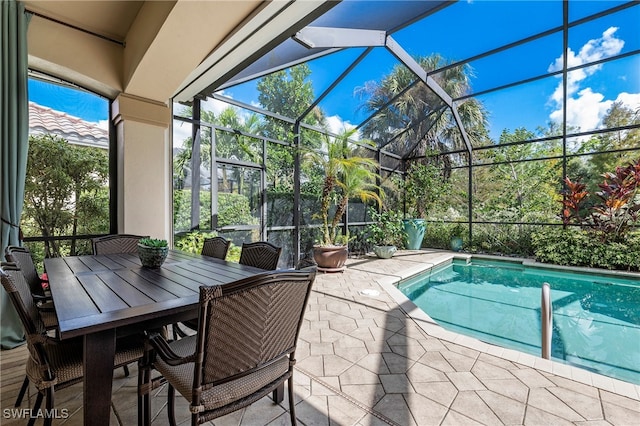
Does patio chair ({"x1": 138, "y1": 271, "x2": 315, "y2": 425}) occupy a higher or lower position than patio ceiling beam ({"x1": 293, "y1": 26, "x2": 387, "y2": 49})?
lower

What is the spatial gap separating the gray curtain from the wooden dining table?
2.91 feet

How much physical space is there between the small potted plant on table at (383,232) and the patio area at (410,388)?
4.39 meters

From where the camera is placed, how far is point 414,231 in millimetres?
8711

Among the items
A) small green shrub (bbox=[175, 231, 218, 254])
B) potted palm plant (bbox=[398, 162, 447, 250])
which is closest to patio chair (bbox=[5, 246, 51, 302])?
small green shrub (bbox=[175, 231, 218, 254])

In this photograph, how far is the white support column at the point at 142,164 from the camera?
363 centimetres

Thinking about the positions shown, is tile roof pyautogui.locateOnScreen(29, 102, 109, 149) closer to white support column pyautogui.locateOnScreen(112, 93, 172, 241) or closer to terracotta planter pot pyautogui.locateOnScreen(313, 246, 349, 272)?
white support column pyautogui.locateOnScreen(112, 93, 172, 241)


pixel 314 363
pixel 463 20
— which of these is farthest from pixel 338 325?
pixel 463 20

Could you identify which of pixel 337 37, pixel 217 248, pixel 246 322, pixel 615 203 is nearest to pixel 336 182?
pixel 337 37

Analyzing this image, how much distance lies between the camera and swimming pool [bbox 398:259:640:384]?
3.01 metres

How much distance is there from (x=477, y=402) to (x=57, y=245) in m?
4.57

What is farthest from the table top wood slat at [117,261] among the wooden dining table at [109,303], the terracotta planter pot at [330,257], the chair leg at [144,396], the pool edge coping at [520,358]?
the terracotta planter pot at [330,257]

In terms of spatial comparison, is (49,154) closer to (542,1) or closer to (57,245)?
(57,245)

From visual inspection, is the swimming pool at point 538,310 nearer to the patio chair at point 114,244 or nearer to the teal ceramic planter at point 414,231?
the teal ceramic planter at point 414,231

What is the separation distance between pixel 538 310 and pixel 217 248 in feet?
15.0
